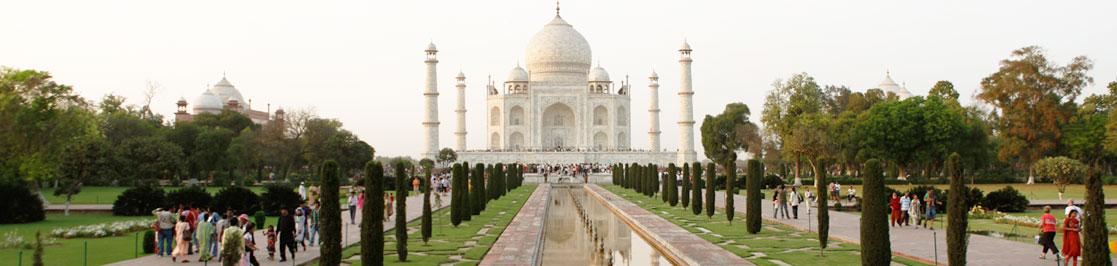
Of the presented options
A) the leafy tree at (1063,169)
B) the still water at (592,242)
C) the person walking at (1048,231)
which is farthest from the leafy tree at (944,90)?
the person walking at (1048,231)

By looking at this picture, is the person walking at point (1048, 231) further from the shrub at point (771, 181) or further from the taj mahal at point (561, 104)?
the taj mahal at point (561, 104)

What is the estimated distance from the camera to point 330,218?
33.3 ft

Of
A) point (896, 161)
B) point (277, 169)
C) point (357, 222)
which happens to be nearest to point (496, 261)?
point (357, 222)

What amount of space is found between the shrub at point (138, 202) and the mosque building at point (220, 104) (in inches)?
1758

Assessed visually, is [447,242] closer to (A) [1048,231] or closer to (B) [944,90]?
(A) [1048,231]

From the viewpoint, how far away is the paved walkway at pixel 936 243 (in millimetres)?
12125

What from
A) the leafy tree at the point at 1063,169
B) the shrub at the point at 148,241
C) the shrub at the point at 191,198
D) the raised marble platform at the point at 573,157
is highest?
the raised marble platform at the point at 573,157

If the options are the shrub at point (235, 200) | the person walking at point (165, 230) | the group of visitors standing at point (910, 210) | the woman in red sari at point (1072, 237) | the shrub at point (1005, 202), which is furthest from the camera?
the shrub at point (1005, 202)

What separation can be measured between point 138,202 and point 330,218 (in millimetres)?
13413

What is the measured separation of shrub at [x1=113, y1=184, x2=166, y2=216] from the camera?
21516mm

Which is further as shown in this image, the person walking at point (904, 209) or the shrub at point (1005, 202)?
the shrub at point (1005, 202)

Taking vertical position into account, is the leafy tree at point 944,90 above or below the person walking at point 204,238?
above

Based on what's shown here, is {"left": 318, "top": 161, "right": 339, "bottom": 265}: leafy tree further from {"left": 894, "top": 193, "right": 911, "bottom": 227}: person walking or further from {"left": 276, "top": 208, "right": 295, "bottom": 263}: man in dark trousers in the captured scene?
{"left": 894, "top": 193, "right": 911, "bottom": 227}: person walking


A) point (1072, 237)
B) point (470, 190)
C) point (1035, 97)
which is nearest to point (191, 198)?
point (470, 190)
